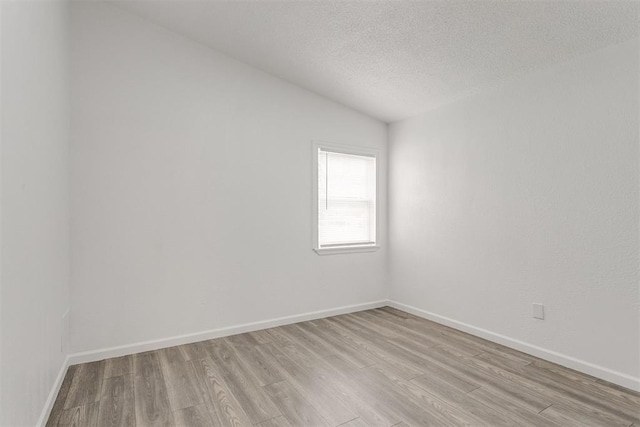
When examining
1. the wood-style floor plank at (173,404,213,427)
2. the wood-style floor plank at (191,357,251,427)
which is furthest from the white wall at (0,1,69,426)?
the wood-style floor plank at (191,357,251,427)

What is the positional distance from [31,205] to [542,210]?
334 cm

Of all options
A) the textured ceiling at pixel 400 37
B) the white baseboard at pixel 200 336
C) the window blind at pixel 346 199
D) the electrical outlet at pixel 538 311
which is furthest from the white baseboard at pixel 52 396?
the electrical outlet at pixel 538 311

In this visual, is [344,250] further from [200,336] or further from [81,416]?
[81,416]

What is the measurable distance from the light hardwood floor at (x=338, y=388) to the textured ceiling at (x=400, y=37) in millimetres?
2313

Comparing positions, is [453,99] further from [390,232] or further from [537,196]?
[390,232]

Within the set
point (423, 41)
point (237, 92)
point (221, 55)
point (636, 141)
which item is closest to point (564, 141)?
point (636, 141)

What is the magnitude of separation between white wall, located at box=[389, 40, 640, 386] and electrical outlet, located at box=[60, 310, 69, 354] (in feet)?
10.7

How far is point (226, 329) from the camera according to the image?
311cm

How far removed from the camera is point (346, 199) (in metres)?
3.95

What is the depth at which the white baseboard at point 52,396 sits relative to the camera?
1.74 meters

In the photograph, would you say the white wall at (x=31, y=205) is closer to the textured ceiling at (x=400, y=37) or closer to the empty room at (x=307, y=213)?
the empty room at (x=307, y=213)

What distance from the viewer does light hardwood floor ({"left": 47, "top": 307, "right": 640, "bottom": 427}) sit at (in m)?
1.84

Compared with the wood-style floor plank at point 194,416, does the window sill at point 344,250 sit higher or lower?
higher

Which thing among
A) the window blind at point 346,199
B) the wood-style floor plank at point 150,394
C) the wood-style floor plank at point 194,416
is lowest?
the wood-style floor plank at point 150,394
